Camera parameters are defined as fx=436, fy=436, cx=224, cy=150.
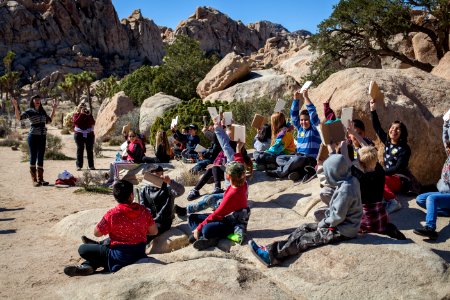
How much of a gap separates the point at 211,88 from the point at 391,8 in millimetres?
8479

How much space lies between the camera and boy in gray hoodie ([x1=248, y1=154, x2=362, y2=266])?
4160 millimetres

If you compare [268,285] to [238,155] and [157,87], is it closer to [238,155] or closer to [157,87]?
[238,155]

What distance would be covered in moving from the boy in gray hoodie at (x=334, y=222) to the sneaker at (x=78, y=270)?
69.4 inches

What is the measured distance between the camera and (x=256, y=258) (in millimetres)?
4492

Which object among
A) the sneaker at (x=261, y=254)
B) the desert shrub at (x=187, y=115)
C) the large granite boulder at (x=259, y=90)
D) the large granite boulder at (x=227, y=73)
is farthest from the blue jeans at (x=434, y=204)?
the large granite boulder at (x=227, y=73)

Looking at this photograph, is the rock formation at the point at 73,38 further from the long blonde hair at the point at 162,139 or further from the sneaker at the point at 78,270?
the sneaker at the point at 78,270

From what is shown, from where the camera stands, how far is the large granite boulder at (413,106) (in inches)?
282

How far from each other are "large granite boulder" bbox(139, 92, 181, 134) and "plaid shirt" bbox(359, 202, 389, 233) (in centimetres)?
1474

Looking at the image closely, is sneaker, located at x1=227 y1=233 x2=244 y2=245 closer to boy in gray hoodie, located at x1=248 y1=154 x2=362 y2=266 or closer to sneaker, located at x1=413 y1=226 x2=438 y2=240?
boy in gray hoodie, located at x1=248 y1=154 x2=362 y2=266

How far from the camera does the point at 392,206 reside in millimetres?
5633

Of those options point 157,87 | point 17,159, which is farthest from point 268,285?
point 157,87

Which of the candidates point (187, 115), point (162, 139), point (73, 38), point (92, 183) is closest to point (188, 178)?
point (162, 139)

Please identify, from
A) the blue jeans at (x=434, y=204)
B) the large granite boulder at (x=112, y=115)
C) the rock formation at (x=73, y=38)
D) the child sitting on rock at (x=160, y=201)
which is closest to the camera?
the blue jeans at (x=434, y=204)

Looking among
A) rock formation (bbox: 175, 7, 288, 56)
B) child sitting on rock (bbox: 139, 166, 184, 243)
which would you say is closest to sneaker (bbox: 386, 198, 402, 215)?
child sitting on rock (bbox: 139, 166, 184, 243)
